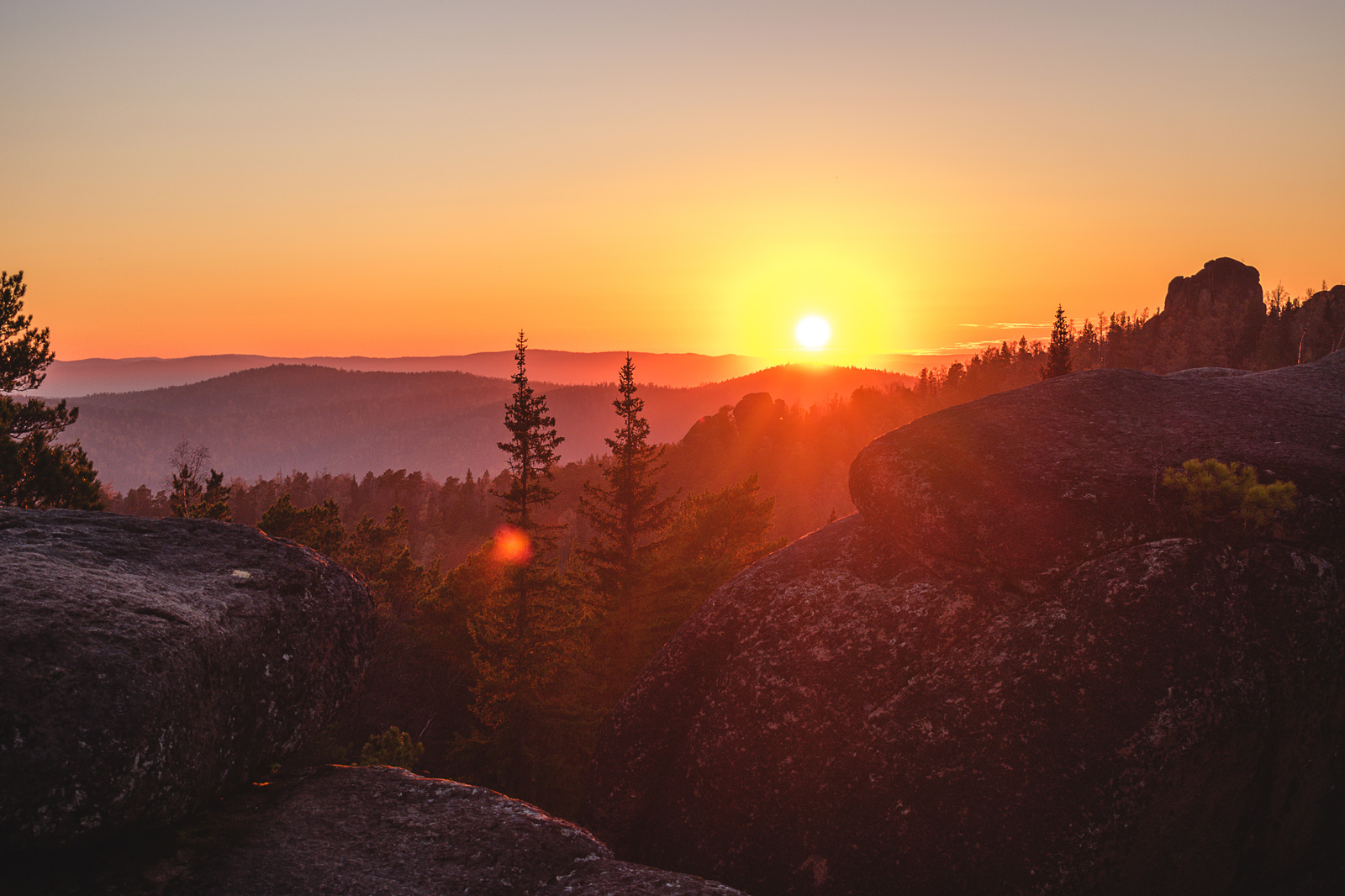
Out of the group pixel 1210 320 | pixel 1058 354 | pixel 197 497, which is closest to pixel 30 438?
pixel 197 497

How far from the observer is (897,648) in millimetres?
9391

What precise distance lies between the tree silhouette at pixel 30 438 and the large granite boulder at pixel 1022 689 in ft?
75.0

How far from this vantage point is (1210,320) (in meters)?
120

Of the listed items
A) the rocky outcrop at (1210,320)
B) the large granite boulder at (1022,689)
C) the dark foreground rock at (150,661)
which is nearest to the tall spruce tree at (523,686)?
the large granite boulder at (1022,689)

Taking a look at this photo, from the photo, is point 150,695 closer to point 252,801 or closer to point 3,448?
point 252,801

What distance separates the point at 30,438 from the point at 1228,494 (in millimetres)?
33293

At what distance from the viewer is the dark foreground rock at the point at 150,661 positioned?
5461 millimetres

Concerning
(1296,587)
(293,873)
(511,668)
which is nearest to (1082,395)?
(1296,587)

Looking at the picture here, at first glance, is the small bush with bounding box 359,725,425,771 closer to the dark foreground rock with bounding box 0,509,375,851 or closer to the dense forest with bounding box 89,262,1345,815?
the dense forest with bounding box 89,262,1345,815

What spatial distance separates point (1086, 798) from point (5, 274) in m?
35.7

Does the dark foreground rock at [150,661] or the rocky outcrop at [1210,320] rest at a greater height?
the rocky outcrop at [1210,320]

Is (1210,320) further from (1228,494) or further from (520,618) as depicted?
(1228,494)

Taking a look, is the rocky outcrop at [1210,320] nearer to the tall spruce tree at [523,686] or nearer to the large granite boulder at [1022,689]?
the tall spruce tree at [523,686]

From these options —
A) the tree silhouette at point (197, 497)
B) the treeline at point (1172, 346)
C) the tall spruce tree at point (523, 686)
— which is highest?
the treeline at point (1172, 346)
